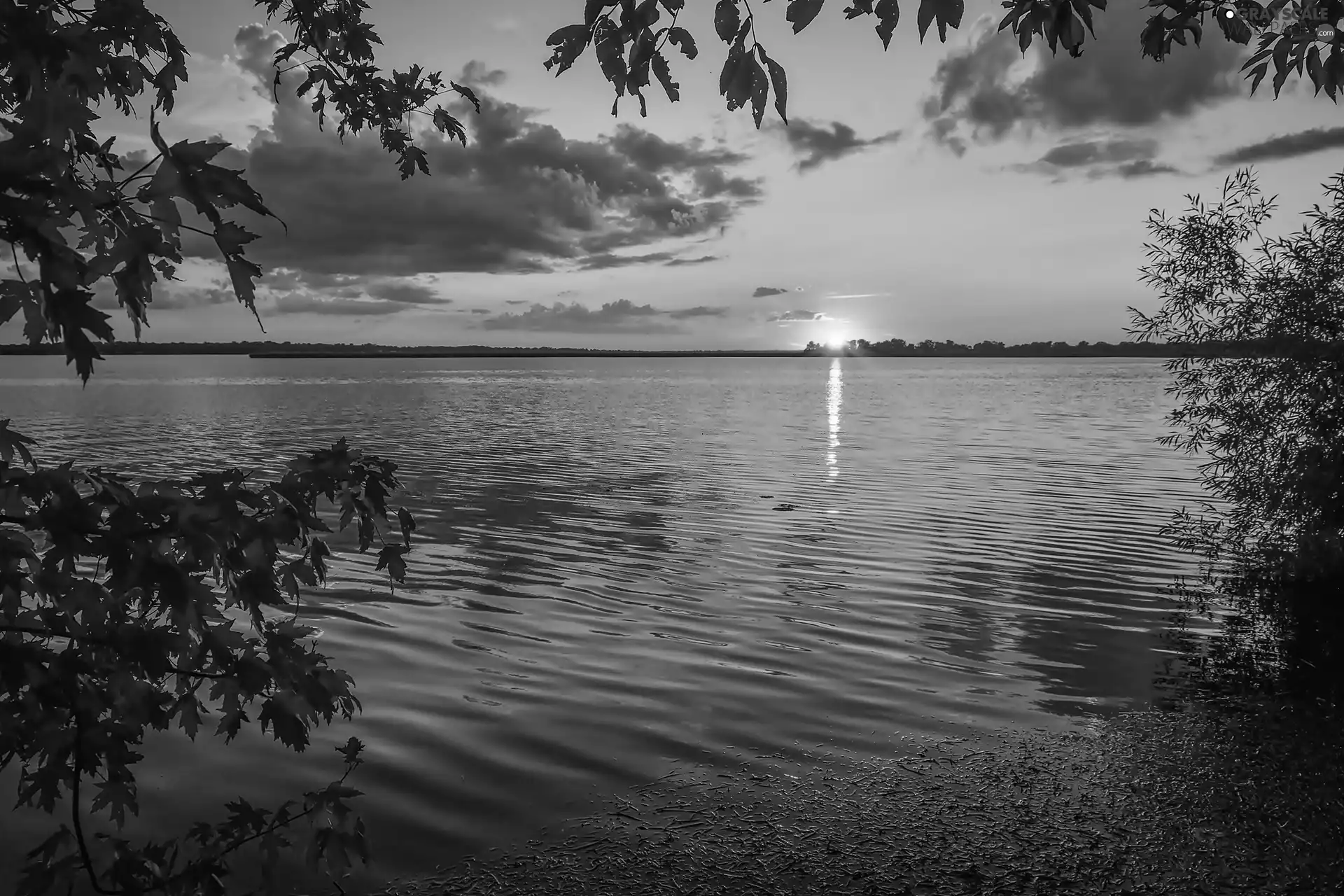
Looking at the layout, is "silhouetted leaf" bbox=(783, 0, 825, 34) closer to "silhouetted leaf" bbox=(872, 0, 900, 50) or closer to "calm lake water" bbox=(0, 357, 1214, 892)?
"silhouetted leaf" bbox=(872, 0, 900, 50)

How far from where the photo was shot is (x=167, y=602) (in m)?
3.30

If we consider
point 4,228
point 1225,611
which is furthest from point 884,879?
point 1225,611

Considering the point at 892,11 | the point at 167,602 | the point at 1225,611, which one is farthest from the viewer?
the point at 1225,611

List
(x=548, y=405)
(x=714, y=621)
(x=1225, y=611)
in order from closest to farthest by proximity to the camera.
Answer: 1. (x=714, y=621)
2. (x=1225, y=611)
3. (x=548, y=405)

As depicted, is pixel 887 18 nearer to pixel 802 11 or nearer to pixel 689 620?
pixel 802 11

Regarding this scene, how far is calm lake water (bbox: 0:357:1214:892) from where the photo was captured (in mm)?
7898

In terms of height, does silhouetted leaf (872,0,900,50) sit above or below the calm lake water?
above

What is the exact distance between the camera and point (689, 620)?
41.0ft

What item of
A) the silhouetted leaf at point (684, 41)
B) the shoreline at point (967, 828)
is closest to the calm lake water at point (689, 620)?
the shoreline at point (967, 828)

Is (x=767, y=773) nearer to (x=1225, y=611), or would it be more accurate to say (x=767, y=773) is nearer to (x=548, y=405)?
(x=1225, y=611)

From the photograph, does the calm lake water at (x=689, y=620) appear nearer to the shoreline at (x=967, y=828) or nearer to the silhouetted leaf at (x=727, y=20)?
the shoreline at (x=967, y=828)

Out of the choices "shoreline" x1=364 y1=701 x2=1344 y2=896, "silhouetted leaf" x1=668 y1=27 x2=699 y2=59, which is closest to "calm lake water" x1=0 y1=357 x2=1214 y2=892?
"shoreline" x1=364 y1=701 x2=1344 y2=896

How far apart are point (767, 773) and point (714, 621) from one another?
15.4ft

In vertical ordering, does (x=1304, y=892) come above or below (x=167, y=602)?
below
